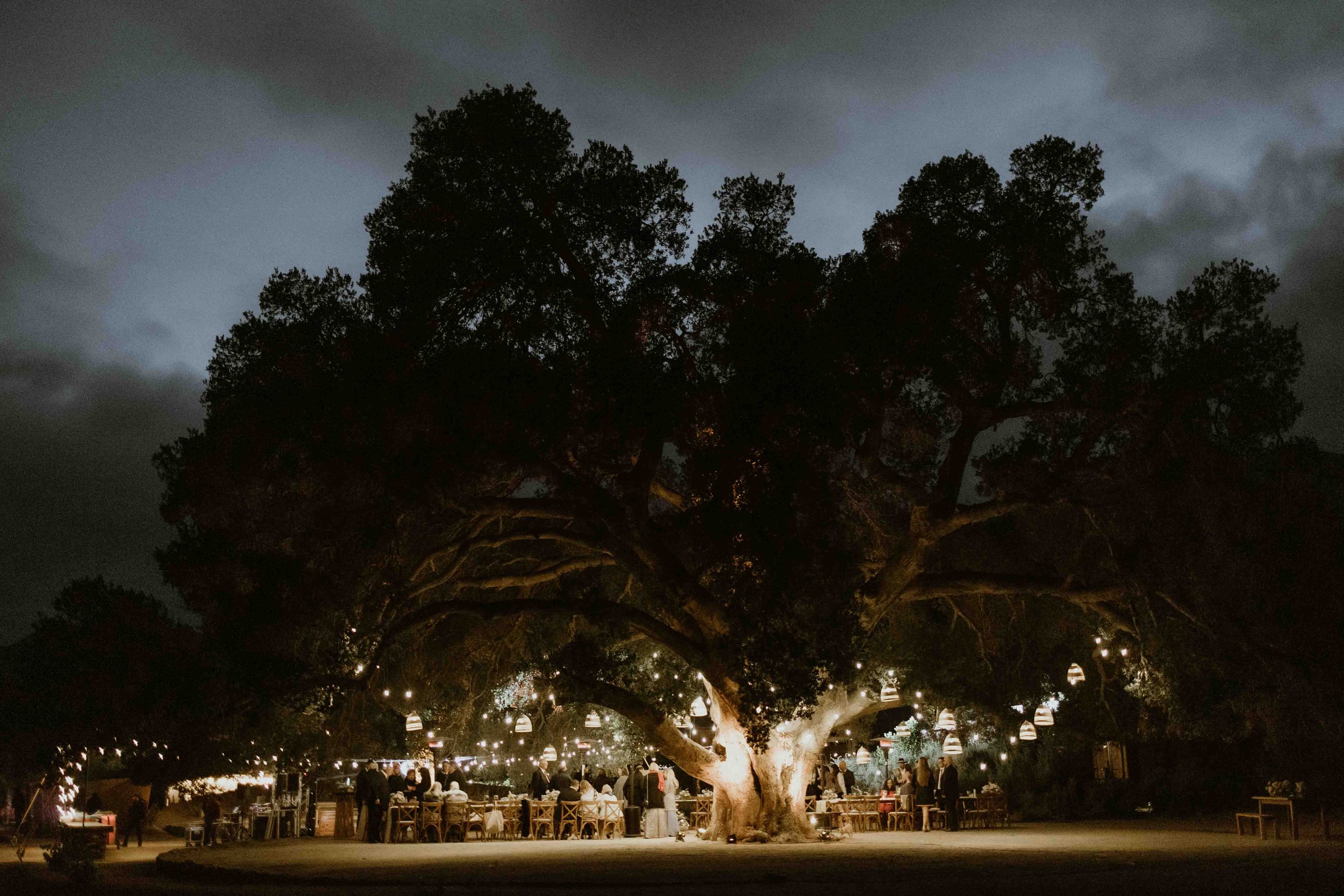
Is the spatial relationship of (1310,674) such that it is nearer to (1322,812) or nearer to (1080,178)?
(1322,812)

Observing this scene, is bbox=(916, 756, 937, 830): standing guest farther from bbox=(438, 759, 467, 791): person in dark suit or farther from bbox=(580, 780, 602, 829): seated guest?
bbox=(438, 759, 467, 791): person in dark suit

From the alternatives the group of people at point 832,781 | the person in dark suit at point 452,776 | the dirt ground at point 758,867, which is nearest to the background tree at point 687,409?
the dirt ground at point 758,867

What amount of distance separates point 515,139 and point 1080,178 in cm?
840

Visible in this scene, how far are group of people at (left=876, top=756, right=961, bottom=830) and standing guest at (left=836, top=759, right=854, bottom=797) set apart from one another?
0.94m

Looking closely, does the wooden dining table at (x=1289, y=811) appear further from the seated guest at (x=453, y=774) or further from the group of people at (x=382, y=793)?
the seated guest at (x=453, y=774)

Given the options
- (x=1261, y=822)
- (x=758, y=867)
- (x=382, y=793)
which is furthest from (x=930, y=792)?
(x=758, y=867)

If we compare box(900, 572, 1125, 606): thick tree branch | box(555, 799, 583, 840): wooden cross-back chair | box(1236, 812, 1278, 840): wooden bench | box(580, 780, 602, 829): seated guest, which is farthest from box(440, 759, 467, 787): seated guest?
box(1236, 812, 1278, 840): wooden bench

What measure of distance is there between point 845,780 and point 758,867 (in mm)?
14743

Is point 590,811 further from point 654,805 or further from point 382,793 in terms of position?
point 382,793

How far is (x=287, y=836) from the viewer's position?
27.3 metres

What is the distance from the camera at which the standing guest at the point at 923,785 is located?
85.0 feet

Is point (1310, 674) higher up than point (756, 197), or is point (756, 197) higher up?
point (756, 197)

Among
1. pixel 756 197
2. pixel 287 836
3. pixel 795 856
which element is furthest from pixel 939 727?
pixel 287 836

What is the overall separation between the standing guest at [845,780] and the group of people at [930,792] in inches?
36.9
